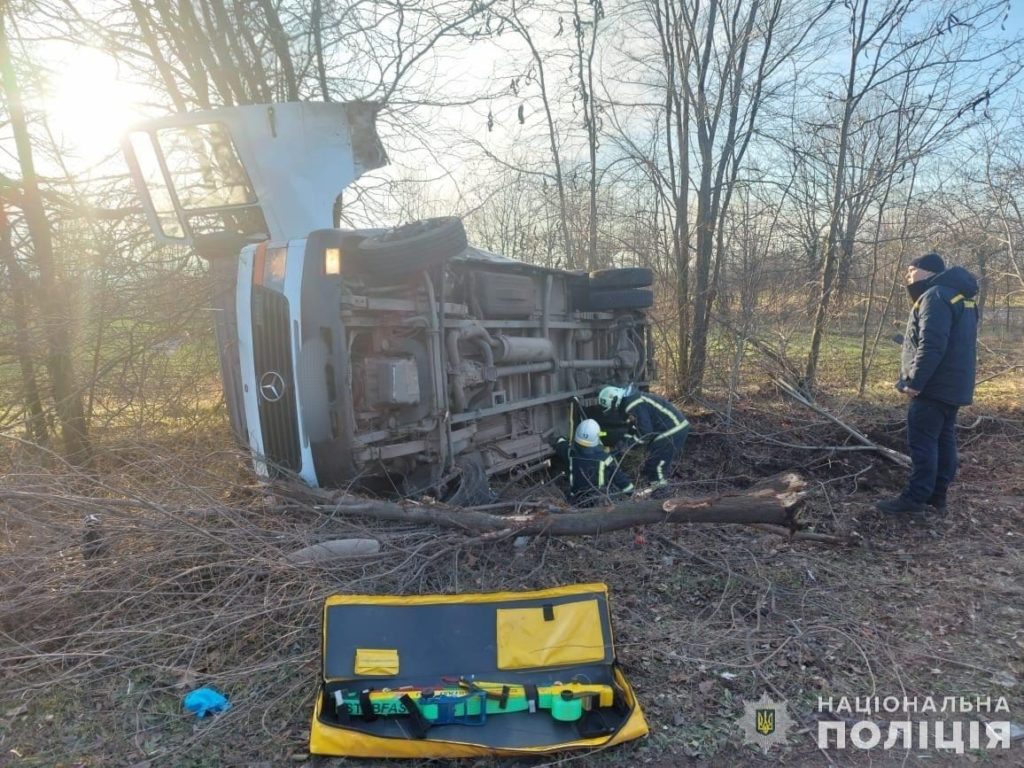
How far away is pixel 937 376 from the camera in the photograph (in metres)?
4.26

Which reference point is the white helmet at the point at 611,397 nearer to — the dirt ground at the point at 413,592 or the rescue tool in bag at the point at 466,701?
the dirt ground at the point at 413,592

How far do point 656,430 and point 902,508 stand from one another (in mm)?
1976

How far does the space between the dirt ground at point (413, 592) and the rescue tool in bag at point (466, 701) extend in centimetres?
17

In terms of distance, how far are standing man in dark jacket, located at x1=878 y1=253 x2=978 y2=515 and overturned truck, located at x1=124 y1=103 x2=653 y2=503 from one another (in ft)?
9.49

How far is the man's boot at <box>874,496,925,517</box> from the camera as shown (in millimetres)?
4312

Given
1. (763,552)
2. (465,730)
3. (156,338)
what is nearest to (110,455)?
(156,338)

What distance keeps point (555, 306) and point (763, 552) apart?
3.57 meters

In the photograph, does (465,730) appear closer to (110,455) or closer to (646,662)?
(646,662)

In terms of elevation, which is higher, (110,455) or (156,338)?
(156,338)

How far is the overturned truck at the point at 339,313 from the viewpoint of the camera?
13.0 ft

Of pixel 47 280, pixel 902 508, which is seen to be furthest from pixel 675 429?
pixel 47 280

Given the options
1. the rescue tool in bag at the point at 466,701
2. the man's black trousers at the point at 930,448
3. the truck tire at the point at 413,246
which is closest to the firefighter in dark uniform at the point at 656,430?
the man's black trousers at the point at 930,448

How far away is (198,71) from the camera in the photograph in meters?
7.38

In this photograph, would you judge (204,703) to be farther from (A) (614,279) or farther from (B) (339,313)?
(A) (614,279)
